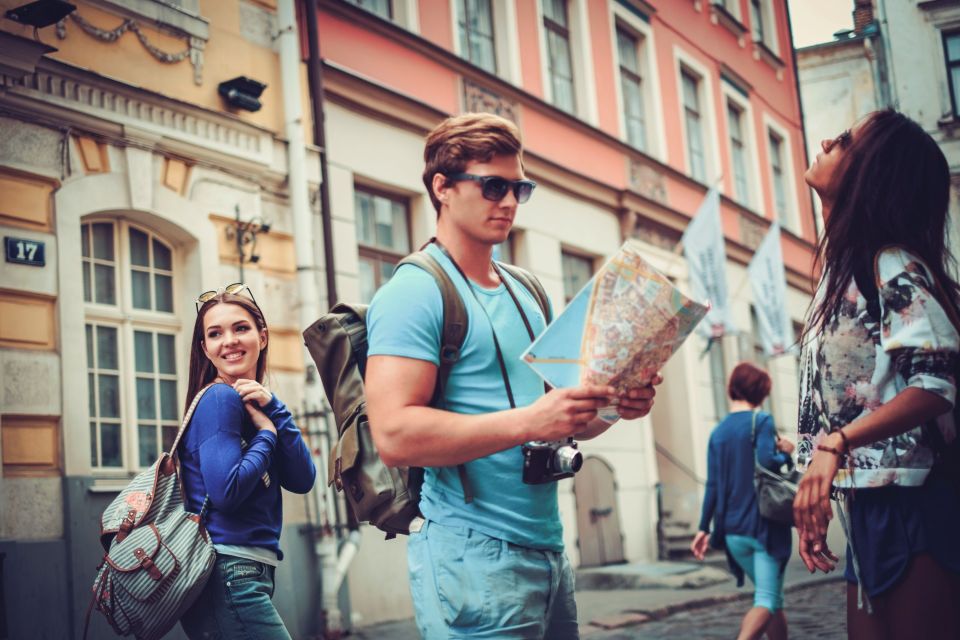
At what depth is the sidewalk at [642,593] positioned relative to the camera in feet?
29.3

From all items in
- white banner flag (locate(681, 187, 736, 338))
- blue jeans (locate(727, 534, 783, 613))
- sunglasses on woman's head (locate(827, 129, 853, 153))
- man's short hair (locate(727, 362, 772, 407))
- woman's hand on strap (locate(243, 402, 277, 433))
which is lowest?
blue jeans (locate(727, 534, 783, 613))

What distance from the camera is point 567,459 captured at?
2.46m

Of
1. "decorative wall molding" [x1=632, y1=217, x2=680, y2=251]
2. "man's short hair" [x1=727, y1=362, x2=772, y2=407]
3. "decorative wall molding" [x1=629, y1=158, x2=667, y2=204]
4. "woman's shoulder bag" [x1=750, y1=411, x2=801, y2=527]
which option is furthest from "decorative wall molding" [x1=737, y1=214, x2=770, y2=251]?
"woman's shoulder bag" [x1=750, y1=411, x2=801, y2=527]

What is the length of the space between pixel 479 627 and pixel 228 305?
175 centimetres

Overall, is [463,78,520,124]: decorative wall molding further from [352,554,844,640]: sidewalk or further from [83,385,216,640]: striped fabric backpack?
[83,385,216,640]: striped fabric backpack

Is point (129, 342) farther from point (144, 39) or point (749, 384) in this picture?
point (749, 384)

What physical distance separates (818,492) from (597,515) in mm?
11172

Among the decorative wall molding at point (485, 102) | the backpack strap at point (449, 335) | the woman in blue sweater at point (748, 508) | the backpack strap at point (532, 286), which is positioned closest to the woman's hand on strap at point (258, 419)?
the backpack strap at point (532, 286)

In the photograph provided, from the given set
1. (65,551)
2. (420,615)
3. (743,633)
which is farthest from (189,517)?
(65,551)

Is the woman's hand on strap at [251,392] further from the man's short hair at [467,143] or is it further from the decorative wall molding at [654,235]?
the decorative wall molding at [654,235]

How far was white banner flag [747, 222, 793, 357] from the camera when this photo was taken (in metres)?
16.5

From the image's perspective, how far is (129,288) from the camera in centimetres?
811

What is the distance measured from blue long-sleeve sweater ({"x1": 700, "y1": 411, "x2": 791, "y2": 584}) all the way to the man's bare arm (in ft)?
14.4

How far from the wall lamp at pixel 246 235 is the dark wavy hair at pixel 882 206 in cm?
663
